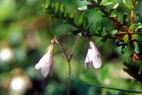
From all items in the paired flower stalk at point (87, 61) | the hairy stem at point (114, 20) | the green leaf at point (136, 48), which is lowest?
the paired flower stalk at point (87, 61)

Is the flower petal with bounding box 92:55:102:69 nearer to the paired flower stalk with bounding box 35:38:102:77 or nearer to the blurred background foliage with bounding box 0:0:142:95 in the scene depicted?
the paired flower stalk with bounding box 35:38:102:77

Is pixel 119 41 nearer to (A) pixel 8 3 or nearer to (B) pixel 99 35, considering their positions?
(B) pixel 99 35

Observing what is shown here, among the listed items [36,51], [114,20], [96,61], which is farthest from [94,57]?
[36,51]

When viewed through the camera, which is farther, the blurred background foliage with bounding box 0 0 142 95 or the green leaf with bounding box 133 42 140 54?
the blurred background foliage with bounding box 0 0 142 95

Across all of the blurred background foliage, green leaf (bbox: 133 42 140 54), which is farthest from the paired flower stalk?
the blurred background foliage

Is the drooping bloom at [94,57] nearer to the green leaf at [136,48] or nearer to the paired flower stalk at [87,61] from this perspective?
the paired flower stalk at [87,61]

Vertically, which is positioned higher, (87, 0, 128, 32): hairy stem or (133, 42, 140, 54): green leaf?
(87, 0, 128, 32): hairy stem

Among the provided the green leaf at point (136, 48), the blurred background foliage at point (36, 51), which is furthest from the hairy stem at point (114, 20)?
the blurred background foliage at point (36, 51)

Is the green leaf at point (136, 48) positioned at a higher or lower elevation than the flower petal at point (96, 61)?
higher

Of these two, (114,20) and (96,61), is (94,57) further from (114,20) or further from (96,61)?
(114,20)
